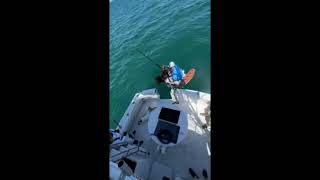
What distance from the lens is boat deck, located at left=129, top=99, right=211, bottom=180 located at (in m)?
6.70

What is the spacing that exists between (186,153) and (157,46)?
352 inches

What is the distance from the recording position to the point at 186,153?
7219mm

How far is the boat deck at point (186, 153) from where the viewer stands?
670cm

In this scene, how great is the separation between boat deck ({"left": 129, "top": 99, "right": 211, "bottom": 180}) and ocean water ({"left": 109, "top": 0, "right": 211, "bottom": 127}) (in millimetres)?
2383
